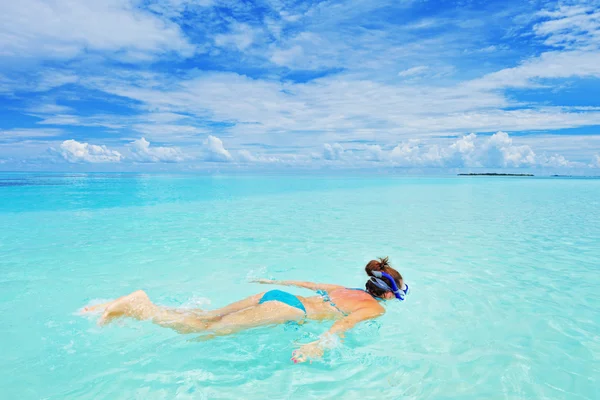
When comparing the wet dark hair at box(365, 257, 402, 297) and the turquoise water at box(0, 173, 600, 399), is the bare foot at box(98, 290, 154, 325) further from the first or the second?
the wet dark hair at box(365, 257, 402, 297)

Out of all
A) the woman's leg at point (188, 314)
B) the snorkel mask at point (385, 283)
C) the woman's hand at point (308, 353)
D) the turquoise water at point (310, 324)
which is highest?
the snorkel mask at point (385, 283)

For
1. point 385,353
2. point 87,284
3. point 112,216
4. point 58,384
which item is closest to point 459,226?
point 385,353

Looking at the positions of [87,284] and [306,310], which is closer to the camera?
[306,310]

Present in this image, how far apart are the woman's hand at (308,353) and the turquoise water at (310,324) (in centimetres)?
11

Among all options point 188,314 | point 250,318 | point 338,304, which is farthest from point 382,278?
point 188,314

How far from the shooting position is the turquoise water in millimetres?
3994

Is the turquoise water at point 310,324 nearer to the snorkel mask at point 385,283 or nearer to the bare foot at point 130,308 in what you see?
the bare foot at point 130,308

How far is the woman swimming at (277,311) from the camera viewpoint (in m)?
4.80

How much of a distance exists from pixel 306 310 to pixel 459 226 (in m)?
11.0

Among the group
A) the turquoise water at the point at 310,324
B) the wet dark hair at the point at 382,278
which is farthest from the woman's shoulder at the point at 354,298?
the turquoise water at the point at 310,324

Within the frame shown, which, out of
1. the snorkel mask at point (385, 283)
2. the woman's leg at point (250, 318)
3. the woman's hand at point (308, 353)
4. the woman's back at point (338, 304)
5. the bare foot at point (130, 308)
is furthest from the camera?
the snorkel mask at point (385, 283)

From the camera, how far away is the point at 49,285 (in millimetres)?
7332

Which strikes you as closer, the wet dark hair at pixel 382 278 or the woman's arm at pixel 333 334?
the woman's arm at pixel 333 334

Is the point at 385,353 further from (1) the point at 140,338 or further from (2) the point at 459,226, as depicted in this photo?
(2) the point at 459,226
